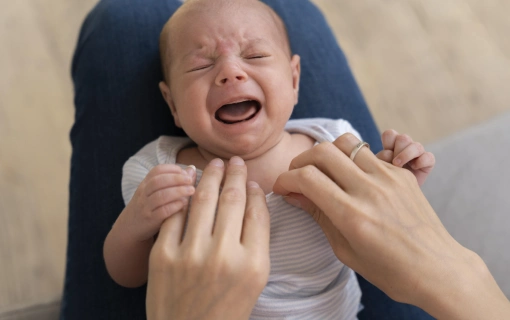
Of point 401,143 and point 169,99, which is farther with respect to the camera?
point 169,99

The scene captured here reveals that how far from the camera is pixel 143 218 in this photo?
0.83 meters

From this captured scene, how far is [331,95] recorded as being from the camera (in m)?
1.27

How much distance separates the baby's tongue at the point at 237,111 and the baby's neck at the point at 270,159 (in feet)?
0.38

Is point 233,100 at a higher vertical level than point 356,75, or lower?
higher

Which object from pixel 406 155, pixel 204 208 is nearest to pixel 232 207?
pixel 204 208

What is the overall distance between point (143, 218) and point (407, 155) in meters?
0.53

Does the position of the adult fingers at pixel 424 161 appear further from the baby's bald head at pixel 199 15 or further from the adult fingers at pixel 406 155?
the baby's bald head at pixel 199 15

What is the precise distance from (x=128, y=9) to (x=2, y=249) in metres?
1.14

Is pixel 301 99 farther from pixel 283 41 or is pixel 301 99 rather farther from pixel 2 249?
pixel 2 249

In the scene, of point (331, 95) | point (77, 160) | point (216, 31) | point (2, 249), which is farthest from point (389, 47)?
point (2, 249)

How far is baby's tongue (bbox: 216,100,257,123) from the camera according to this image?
0.97m

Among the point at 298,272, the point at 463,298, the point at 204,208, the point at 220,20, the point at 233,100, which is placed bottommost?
the point at 298,272

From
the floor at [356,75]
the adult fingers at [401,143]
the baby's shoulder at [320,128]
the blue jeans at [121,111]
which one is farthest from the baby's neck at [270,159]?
the floor at [356,75]

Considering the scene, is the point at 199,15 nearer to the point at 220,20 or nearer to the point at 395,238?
the point at 220,20
